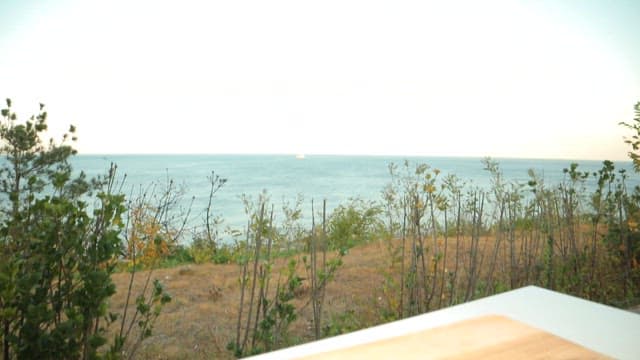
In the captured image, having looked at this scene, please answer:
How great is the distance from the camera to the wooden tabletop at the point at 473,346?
901 millimetres

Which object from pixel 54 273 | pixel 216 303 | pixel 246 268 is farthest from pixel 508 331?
pixel 216 303

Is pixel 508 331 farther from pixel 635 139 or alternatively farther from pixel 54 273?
pixel 635 139

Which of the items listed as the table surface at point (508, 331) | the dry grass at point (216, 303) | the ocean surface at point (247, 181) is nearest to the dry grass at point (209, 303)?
the dry grass at point (216, 303)

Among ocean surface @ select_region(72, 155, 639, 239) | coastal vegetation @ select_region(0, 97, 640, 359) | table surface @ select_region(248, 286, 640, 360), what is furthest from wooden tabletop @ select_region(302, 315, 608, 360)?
ocean surface @ select_region(72, 155, 639, 239)

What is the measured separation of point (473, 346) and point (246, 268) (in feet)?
4.99

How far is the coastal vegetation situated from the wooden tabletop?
85 cm

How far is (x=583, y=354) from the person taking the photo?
0.93 metres

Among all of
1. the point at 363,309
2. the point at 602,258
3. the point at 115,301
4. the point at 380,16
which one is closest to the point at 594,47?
the point at 380,16

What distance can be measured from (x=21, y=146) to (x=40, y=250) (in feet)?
7.62

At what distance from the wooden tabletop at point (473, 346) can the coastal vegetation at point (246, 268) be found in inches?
33.4

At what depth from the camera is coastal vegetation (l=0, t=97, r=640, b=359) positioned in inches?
56.8

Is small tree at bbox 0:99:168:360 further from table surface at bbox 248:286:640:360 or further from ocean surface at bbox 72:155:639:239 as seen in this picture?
table surface at bbox 248:286:640:360

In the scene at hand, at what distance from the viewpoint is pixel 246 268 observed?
230 centimetres

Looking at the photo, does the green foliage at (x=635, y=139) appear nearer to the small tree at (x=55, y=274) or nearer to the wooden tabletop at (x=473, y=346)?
the wooden tabletop at (x=473, y=346)
